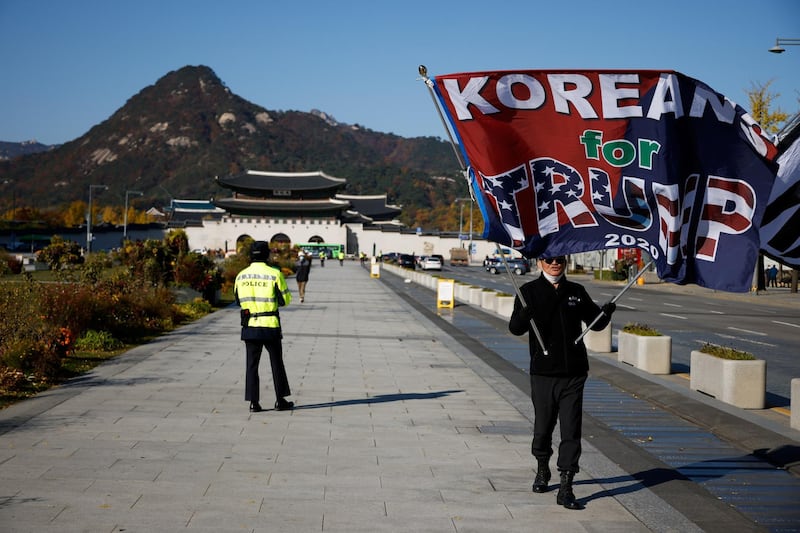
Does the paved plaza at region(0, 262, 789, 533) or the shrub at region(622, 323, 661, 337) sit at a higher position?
the shrub at region(622, 323, 661, 337)

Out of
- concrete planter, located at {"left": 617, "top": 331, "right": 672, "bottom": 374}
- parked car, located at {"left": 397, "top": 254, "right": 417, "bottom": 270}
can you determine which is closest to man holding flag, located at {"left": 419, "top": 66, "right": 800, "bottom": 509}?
concrete planter, located at {"left": 617, "top": 331, "right": 672, "bottom": 374}

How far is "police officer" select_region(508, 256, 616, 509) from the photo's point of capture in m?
6.85

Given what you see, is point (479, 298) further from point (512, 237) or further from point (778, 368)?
point (512, 237)

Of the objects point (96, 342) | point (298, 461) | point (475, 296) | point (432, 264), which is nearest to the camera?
point (298, 461)

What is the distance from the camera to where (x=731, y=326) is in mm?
25578

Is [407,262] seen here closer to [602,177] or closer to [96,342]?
[96,342]

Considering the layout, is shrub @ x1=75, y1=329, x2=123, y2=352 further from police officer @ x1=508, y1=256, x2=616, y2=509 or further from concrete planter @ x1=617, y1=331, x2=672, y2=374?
police officer @ x1=508, y1=256, x2=616, y2=509

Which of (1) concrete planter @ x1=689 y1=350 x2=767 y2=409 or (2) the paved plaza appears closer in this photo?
(2) the paved plaza

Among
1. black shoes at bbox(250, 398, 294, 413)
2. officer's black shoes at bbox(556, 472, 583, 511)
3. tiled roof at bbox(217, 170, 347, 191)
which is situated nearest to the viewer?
officer's black shoes at bbox(556, 472, 583, 511)

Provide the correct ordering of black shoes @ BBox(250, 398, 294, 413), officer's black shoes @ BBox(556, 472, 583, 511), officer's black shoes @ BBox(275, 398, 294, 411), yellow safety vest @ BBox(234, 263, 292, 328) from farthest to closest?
officer's black shoes @ BBox(275, 398, 294, 411), black shoes @ BBox(250, 398, 294, 413), yellow safety vest @ BBox(234, 263, 292, 328), officer's black shoes @ BBox(556, 472, 583, 511)

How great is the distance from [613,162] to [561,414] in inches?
76.5

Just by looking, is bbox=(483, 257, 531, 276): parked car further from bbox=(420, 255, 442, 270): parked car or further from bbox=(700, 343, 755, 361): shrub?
bbox=(700, 343, 755, 361): shrub

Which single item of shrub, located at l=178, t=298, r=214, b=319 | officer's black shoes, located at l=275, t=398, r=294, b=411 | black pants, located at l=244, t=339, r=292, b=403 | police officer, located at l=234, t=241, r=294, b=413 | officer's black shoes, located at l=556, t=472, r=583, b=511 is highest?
police officer, located at l=234, t=241, r=294, b=413

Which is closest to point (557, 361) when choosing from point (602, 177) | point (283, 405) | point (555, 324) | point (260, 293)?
point (555, 324)
